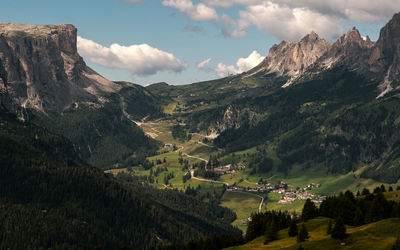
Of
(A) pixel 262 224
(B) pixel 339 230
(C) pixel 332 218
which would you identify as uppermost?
(B) pixel 339 230

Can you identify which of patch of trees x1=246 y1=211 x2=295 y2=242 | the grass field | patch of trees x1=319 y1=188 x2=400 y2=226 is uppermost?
patch of trees x1=319 y1=188 x2=400 y2=226

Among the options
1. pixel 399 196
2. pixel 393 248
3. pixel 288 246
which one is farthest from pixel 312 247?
pixel 399 196

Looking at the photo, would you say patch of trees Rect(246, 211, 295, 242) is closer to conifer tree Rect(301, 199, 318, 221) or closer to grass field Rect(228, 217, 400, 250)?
conifer tree Rect(301, 199, 318, 221)

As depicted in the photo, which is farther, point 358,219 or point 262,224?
point 262,224

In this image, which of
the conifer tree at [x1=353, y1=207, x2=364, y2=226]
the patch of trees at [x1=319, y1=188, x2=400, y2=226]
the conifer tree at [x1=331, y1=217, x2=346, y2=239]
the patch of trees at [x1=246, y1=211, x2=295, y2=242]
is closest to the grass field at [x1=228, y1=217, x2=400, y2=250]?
the conifer tree at [x1=331, y1=217, x2=346, y2=239]

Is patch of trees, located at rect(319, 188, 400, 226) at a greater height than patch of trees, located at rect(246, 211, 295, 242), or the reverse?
patch of trees, located at rect(319, 188, 400, 226)

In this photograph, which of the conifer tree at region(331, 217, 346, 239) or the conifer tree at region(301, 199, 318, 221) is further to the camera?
the conifer tree at region(301, 199, 318, 221)

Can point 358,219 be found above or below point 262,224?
above

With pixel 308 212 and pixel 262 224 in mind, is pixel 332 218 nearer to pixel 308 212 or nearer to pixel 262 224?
pixel 308 212

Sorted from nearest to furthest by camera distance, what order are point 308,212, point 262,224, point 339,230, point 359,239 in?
point 359,239, point 339,230, point 308,212, point 262,224

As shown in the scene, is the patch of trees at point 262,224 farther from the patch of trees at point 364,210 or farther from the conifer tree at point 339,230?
the conifer tree at point 339,230

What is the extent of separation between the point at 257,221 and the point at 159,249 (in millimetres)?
42065

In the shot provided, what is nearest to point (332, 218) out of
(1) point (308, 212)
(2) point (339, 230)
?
(1) point (308, 212)

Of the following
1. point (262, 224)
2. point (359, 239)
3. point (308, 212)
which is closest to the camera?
point (359, 239)
